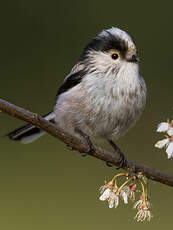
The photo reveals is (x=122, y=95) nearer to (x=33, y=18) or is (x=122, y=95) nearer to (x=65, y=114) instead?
(x=65, y=114)

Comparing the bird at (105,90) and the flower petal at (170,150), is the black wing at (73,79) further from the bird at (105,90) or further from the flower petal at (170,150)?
the flower petal at (170,150)

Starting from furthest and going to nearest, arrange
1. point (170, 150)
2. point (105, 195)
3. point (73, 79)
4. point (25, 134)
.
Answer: point (25, 134), point (73, 79), point (105, 195), point (170, 150)

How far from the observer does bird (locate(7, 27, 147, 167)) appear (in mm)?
2336

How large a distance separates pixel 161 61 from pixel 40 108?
0.92m

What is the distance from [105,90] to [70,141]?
1.74 feet

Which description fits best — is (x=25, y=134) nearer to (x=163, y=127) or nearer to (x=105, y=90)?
(x=105, y=90)

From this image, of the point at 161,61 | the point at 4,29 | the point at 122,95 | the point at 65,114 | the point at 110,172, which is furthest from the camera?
the point at 4,29

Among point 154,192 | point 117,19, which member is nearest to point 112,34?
point 154,192

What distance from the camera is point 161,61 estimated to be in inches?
142

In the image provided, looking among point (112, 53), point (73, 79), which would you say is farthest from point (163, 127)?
point (73, 79)

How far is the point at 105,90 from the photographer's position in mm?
2332

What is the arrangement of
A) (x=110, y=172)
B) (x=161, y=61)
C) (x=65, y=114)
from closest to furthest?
(x=65, y=114)
(x=110, y=172)
(x=161, y=61)

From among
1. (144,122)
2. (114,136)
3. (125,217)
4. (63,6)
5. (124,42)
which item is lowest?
(125,217)

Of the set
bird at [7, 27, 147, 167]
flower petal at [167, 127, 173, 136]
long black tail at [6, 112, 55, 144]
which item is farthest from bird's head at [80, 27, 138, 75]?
flower petal at [167, 127, 173, 136]
